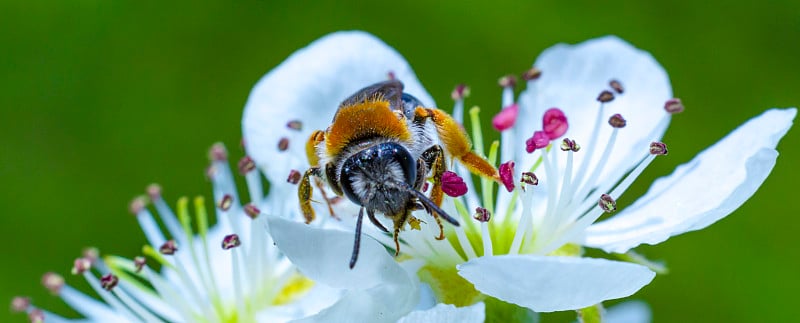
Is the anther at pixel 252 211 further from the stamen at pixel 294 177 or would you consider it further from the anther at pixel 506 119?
the anther at pixel 506 119

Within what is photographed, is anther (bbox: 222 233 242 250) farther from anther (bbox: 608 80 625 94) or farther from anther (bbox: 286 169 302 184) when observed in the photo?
anther (bbox: 608 80 625 94)

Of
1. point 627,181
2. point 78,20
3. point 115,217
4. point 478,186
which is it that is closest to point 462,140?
point 627,181

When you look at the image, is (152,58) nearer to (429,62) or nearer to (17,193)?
(17,193)

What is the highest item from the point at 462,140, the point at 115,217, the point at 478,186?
the point at 115,217

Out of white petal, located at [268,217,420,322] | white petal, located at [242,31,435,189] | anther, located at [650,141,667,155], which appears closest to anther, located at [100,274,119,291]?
white petal, located at [242,31,435,189]

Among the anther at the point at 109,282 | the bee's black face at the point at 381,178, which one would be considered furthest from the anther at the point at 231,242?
the bee's black face at the point at 381,178

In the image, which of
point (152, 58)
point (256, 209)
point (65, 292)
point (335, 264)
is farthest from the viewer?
point (152, 58)
